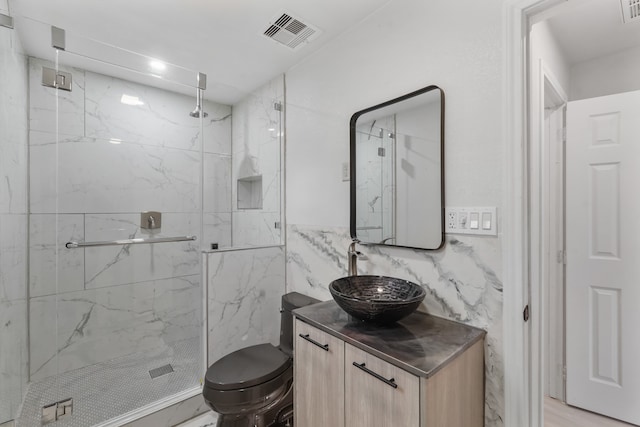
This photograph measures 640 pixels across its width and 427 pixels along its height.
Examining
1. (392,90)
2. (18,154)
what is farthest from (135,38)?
(392,90)

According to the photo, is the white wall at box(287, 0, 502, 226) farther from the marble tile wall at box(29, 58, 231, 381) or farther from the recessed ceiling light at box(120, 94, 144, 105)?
the recessed ceiling light at box(120, 94, 144, 105)

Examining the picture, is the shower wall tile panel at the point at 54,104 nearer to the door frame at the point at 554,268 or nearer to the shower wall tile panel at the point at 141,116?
the shower wall tile panel at the point at 141,116

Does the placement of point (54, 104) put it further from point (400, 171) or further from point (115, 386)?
point (400, 171)

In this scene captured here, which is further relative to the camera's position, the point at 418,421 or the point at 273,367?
the point at 273,367

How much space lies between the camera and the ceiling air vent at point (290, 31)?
179cm

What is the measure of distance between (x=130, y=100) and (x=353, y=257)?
2244mm

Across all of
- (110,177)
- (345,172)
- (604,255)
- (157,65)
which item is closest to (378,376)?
(345,172)

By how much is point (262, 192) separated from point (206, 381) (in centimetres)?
162

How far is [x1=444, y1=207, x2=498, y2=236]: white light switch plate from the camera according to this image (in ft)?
4.05

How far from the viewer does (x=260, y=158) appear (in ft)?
8.80

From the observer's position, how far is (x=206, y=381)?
4.94ft

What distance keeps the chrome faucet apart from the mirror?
2.6 inches

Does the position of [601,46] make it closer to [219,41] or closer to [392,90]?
[392,90]

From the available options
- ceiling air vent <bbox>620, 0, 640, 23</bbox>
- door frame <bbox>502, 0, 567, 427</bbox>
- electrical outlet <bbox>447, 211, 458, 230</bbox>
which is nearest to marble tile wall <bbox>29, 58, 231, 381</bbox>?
electrical outlet <bbox>447, 211, 458, 230</bbox>
